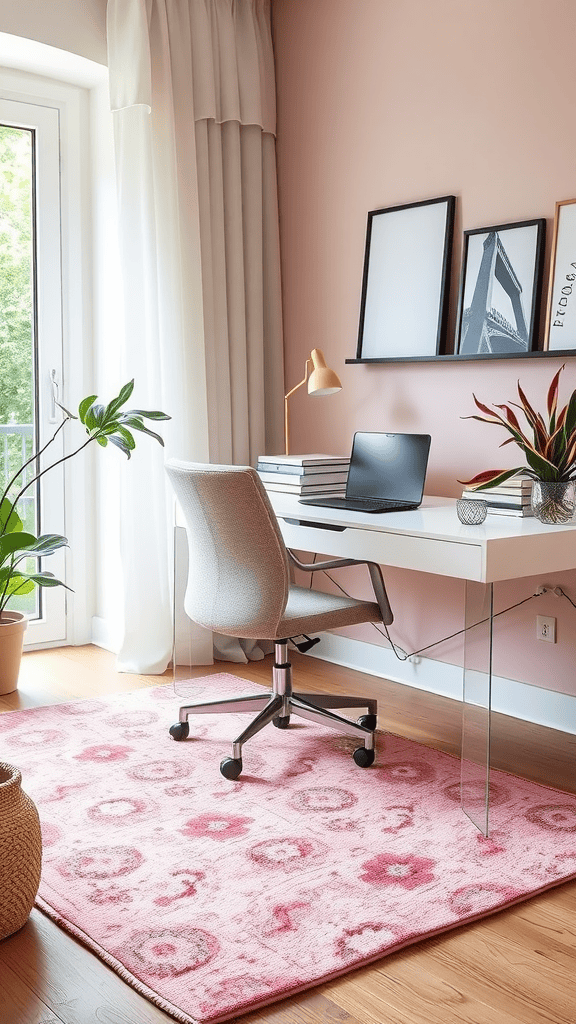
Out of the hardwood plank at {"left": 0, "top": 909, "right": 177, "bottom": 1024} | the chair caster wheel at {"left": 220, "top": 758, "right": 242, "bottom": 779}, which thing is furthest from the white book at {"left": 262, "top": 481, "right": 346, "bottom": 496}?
the hardwood plank at {"left": 0, "top": 909, "right": 177, "bottom": 1024}

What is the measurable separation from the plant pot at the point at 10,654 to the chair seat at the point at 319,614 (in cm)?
115

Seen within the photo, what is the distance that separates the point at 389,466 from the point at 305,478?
0.95 feet

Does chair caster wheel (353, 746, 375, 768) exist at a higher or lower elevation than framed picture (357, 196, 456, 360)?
lower

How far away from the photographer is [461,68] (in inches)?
131

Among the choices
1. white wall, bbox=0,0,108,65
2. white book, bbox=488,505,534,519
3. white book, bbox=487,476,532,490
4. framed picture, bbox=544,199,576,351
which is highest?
white wall, bbox=0,0,108,65

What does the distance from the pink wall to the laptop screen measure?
298 millimetres

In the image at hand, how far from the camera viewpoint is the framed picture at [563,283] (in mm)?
2973

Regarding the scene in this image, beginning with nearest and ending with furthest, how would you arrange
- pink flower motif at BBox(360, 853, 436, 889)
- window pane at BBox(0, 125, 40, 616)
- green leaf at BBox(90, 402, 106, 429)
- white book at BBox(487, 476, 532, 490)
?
1. pink flower motif at BBox(360, 853, 436, 889)
2. white book at BBox(487, 476, 532, 490)
3. green leaf at BBox(90, 402, 106, 429)
4. window pane at BBox(0, 125, 40, 616)

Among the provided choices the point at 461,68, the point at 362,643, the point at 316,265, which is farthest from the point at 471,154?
the point at 362,643

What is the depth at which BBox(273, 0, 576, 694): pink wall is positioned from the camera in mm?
3100

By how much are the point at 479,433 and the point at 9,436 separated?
6.17 ft

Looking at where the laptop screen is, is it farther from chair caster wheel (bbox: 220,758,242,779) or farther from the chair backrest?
chair caster wheel (bbox: 220,758,242,779)

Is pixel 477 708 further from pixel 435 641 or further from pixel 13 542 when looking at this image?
pixel 13 542

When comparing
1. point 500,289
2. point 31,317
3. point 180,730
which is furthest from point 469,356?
point 31,317
